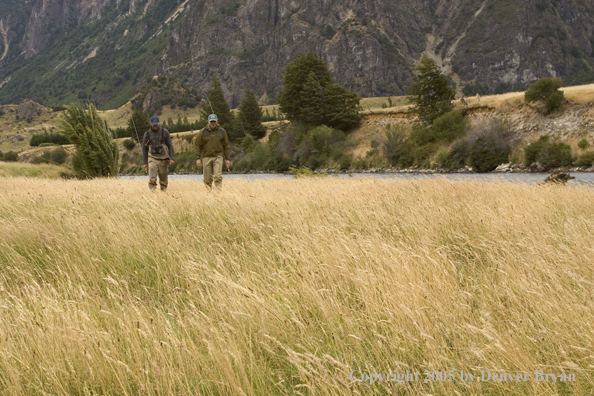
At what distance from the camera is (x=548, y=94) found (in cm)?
3622

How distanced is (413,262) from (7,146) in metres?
140

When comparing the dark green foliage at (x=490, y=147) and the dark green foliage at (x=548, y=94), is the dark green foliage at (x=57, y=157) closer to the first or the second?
the dark green foliage at (x=490, y=147)

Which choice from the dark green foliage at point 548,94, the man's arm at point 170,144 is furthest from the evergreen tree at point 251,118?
the man's arm at point 170,144

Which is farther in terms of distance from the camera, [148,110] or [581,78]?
[581,78]

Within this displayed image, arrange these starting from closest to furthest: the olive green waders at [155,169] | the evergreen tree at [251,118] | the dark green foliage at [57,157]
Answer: the olive green waders at [155,169], the evergreen tree at [251,118], the dark green foliage at [57,157]

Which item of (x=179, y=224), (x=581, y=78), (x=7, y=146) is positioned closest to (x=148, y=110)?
(x=7, y=146)

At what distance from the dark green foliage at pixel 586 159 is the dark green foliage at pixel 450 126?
35.8 ft

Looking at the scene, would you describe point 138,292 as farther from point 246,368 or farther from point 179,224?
point 179,224

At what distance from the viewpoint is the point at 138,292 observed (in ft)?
13.2

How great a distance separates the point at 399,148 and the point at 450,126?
17.4ft

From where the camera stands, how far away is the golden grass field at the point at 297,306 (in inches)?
93.2

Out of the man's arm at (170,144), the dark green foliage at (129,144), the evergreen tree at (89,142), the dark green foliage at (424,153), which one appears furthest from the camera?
the dark green foliage at (129,144)

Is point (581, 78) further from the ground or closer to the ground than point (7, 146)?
further from the ground

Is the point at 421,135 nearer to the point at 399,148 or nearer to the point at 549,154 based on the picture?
the point at 399,148
